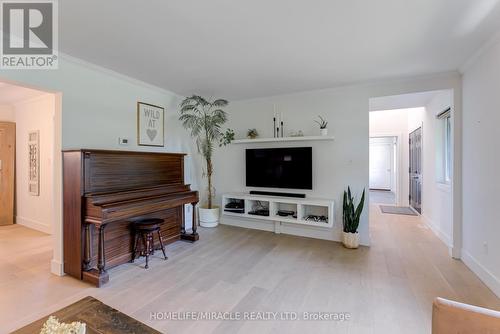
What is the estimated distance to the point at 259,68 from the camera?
117 inches

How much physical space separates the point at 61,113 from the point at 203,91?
2.02 metres

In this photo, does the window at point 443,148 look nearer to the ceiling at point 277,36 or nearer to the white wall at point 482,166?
the white wall at point 482,166

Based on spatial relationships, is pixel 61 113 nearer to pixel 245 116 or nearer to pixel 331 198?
pixel 245 116

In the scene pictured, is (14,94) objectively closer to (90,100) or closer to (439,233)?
(90,100)

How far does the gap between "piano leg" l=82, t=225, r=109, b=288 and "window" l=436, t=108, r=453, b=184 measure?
491 cm

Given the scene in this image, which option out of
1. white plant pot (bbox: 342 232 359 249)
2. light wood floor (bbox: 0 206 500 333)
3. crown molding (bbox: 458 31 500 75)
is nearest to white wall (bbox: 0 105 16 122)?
light wood floor (bbox: 0 206 500 333)

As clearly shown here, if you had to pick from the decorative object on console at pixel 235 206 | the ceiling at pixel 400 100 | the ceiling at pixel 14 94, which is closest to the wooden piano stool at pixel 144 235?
the decorative object on console at pixel 235 206

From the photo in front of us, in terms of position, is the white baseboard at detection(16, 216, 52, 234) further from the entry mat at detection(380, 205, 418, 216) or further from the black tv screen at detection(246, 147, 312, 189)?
the entry mat at detection(380, 205, 418, 216)

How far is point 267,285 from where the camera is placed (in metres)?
2.37

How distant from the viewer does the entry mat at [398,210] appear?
5439 mm

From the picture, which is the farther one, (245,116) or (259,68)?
(245,116)

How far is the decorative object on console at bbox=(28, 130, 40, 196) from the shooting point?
434cm

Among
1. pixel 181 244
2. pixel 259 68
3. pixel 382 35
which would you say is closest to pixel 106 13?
pixel 259 68

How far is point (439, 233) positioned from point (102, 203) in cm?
492
